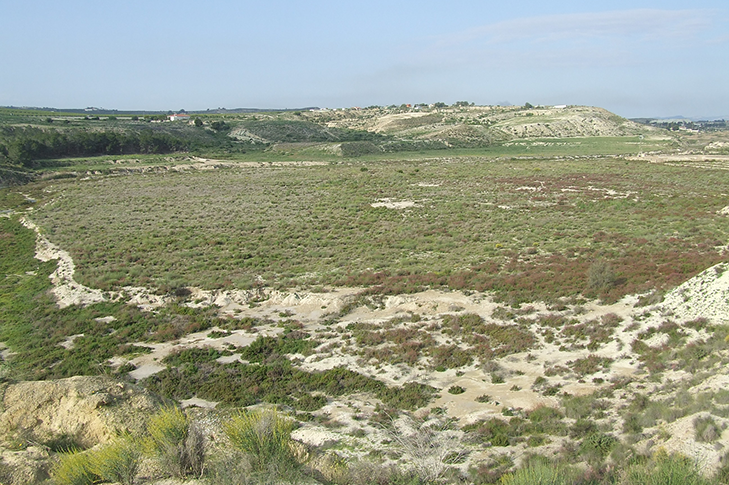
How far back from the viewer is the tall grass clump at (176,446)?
8.27 m

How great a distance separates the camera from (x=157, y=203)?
47.5 metres

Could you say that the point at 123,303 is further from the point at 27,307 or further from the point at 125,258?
the point at 125,258

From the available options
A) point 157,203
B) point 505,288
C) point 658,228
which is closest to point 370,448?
point 505,288

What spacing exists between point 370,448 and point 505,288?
12057 mm

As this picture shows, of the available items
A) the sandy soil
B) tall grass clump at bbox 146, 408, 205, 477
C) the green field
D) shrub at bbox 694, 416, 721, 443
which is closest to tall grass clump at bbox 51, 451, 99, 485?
tall grass clump at bbox 146, 408, 205, 477

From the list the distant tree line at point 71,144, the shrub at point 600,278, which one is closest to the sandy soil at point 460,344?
the shrub at point 600,278

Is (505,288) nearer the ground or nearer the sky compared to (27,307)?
nearer the sky

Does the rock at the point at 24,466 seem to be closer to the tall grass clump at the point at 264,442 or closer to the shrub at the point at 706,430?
the tall grass clump at the point at 264,442

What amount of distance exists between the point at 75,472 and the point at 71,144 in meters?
90.8

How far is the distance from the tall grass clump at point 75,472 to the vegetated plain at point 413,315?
7.62 feet

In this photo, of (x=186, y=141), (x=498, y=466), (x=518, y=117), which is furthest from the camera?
(x=518, y=117)

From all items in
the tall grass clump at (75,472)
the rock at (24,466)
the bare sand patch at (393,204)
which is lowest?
the rock at (24,466)

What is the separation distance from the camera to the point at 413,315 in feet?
→ 63.7

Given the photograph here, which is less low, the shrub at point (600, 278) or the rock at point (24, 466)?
the shrub at point (600, 278)
